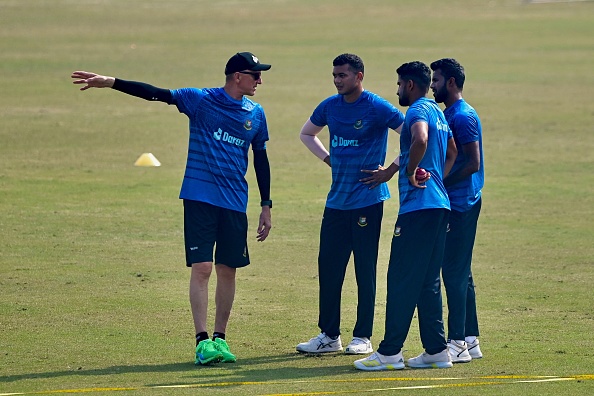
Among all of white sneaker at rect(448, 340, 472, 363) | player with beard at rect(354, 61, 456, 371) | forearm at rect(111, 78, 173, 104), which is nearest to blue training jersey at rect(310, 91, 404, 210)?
player with beard at rect(354, 61, 456, 371)

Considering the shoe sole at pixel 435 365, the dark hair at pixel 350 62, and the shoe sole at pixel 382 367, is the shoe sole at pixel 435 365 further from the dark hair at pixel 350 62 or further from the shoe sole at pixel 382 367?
the dark hair at pixel 350 62

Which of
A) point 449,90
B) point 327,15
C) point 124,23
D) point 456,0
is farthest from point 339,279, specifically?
point 456,0

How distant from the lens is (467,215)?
9844 mm

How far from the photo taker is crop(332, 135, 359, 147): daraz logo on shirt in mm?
10242

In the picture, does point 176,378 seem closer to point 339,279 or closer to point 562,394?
point 339,279

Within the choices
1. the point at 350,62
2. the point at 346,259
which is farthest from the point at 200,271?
the point at 350,62

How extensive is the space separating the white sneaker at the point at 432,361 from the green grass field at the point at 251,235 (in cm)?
11

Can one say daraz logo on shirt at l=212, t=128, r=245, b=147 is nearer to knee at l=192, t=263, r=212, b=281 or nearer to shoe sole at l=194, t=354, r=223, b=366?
knee at l=192, t=263, r=212, b=281

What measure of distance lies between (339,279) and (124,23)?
50644mm

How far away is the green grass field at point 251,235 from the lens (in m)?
9.28

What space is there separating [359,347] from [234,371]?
1.23 m

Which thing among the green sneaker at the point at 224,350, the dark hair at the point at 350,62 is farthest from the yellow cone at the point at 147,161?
the green sneaker at the point at 224,350

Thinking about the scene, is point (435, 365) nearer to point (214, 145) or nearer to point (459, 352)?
point (459, 352)

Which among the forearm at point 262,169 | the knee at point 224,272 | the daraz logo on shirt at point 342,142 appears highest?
the daraz logo on shirt at point 342,142
